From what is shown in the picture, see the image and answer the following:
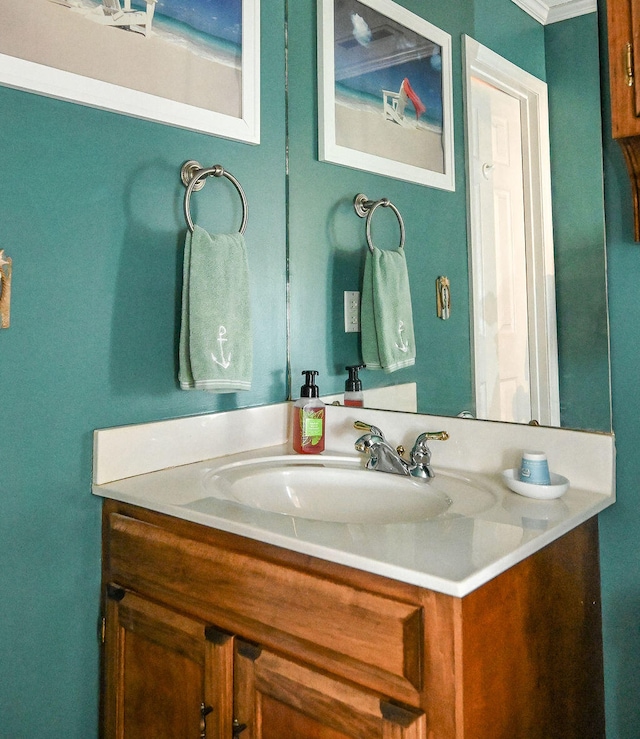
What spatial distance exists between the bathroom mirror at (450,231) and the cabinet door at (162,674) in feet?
2.12

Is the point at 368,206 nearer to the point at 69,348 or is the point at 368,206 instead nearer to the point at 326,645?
the point at 69,348

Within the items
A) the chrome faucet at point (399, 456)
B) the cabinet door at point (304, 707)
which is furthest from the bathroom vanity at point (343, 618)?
the chrome faucet at point (399, 456)

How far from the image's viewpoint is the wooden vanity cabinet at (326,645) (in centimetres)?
75

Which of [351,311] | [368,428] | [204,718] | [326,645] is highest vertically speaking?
[351,311]

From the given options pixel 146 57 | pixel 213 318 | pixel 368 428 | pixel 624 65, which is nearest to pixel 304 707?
pixel 368 428

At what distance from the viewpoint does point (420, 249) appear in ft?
4.53

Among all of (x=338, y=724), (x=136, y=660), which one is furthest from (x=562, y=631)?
(x=136, y=660)

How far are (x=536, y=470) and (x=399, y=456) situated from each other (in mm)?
294

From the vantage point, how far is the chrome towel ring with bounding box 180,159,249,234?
4.21ft

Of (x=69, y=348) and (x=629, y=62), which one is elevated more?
(x=629, y=62)

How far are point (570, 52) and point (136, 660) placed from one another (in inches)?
53.8

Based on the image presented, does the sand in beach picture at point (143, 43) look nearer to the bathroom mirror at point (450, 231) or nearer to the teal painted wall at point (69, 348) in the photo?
the teal painted wall at point (69, 348)

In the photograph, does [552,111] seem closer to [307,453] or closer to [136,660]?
[307,453]

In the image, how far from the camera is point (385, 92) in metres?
1.48
